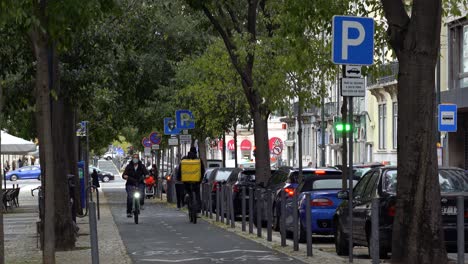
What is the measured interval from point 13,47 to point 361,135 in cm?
4849

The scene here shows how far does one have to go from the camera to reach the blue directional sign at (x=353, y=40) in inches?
593

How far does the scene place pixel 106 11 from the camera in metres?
15.4

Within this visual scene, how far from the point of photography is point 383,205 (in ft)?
53.8

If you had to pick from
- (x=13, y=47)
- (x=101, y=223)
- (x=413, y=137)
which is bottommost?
(x=101, y=223)

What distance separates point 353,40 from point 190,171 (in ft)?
50.5

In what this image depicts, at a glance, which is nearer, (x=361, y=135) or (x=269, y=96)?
(x=269, y=96)

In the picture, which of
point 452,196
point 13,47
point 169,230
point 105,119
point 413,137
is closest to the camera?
point 413,137

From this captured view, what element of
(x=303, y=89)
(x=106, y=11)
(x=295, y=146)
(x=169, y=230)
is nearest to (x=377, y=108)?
(x=295, y=146)

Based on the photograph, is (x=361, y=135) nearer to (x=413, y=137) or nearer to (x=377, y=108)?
(x=377, y=108)

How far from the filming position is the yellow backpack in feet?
99.0

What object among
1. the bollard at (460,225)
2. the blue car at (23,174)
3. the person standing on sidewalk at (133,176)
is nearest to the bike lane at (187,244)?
the person standing on sidewalk at (133,176)

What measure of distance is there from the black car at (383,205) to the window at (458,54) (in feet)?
Result: 95.7

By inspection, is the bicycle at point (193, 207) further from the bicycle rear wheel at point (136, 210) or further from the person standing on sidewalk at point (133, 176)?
the person standing on sidewalk at point (133, 176)

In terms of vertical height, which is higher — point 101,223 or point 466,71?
point 466,71
